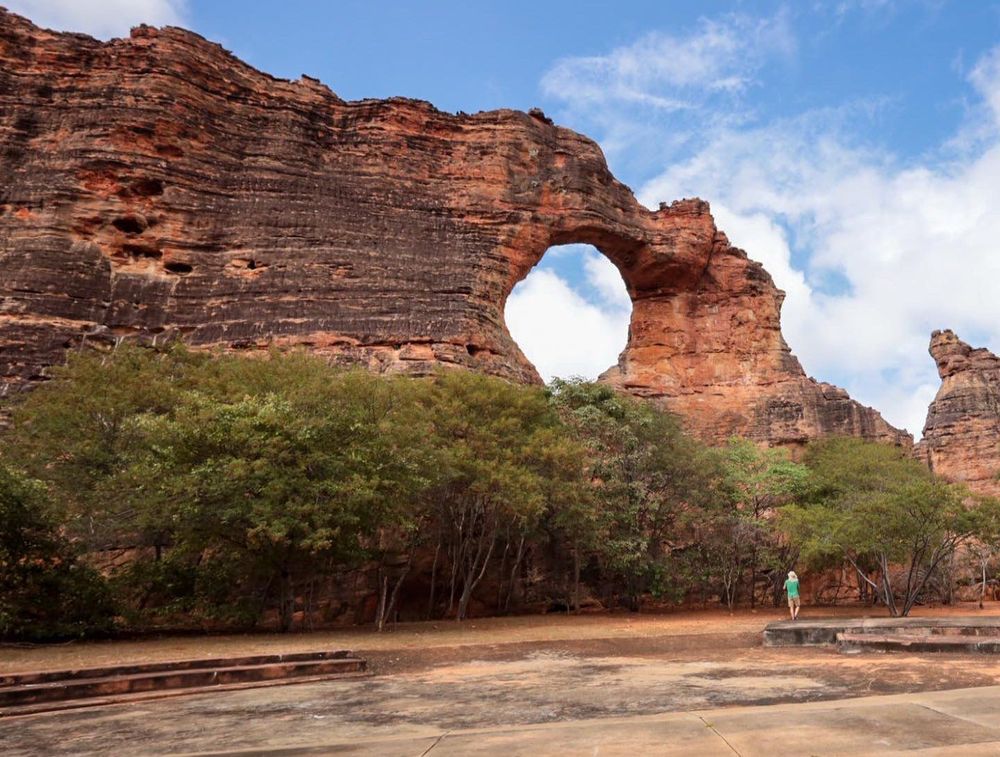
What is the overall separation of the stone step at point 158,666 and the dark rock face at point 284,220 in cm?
1792

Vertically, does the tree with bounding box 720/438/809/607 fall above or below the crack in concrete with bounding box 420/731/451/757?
above

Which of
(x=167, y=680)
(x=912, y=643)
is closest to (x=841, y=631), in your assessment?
(x=912, y=643)

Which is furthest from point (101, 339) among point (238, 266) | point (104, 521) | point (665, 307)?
point (665, 307)

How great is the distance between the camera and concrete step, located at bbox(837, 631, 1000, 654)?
401 inches

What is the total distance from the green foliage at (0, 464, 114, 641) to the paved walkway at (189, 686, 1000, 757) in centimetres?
1119

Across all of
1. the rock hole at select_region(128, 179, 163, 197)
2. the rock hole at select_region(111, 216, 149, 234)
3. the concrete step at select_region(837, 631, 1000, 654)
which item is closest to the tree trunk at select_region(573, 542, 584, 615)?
the concrete step at select_region(837, 631, 1000, 654)

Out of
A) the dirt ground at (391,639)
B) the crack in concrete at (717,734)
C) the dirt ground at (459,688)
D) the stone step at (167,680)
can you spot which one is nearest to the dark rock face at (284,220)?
the dirt ground at (391,639)

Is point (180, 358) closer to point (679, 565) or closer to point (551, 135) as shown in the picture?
point (679, 565)

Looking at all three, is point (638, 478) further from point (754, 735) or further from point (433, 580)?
point (754, 735)

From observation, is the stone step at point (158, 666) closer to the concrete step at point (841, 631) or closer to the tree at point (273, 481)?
the tree at point (273, 481)

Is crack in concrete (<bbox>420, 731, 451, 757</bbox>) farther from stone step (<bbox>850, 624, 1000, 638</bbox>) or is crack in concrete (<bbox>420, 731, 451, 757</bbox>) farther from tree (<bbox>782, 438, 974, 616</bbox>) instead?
tree (<bbox>782, 438, 974, 616</bbox>)

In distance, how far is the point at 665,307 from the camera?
42500 millimetres

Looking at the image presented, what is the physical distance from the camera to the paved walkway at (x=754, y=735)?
14.2 feet

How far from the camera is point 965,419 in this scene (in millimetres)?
49000
